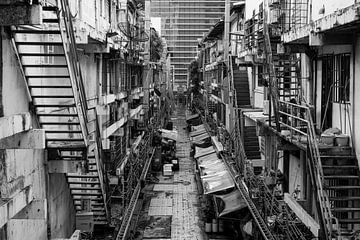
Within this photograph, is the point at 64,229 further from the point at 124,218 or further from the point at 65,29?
the point at 65,29

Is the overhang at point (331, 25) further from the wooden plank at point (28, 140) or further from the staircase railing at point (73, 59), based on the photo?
the wooden plank at point (28, 140)

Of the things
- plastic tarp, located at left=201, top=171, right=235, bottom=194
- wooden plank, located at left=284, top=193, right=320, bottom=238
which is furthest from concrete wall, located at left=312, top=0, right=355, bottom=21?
plastic tarp, located at left=201, top=171, right=235, bottom=194

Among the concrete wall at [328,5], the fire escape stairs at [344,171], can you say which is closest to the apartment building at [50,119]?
the fire escape stairs at [344,171]

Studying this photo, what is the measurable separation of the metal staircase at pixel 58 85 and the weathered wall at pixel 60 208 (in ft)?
0.93

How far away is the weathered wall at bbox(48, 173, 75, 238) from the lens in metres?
15.2

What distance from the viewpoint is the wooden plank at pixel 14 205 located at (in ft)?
29.9

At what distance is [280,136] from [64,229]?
7.12 meters

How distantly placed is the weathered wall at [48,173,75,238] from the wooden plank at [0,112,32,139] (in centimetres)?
494

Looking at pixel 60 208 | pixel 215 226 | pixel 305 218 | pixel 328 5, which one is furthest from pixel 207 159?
pixel 305 218

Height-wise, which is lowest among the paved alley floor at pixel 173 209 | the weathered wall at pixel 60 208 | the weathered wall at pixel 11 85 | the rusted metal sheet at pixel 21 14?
the paved alley floor at pixel 173 209

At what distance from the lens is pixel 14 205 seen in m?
9.55

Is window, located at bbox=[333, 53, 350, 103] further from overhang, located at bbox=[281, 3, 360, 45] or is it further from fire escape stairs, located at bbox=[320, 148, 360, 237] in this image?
fire escape stairs, located at bbox=[320, 148, 360, 237]

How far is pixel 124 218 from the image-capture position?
20.0 meters

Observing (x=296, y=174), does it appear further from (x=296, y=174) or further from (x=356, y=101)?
(x=356, y=101)
